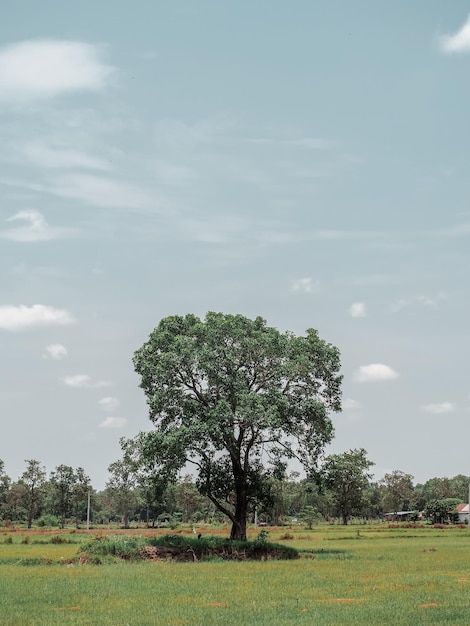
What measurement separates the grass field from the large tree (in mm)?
8595

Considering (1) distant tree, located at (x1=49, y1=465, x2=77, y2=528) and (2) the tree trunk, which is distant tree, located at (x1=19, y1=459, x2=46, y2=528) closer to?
(1) distant tree, located at (x1=49, y1=465, x2=77, y2=528)

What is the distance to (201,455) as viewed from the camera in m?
51.1

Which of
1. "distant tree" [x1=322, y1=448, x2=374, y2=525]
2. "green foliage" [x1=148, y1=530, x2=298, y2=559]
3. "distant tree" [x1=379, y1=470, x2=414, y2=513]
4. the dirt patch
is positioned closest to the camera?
the dirt patch

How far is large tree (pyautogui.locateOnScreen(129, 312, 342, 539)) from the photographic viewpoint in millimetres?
48875

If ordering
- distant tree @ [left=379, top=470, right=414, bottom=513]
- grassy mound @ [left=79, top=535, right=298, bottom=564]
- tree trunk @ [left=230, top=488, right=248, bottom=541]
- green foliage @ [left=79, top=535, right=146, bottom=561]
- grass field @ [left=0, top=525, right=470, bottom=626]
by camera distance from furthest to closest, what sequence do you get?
1. distant tree @ [left=379, top=470, right=414, bottom=513]
2. tree trunk @ [left=230, top=488, right=248, bottom=541]
3. grassy mound @ [left=79, top=535, right=298, bottom=564]
4. green foliage @ [left=79, top=535, right=146, bottom=561]
5. grass field @ [left=0, top=525, right=470, bottom=626]

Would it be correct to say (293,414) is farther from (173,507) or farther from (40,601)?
(173,507)

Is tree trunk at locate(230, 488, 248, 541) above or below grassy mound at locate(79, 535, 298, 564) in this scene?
above

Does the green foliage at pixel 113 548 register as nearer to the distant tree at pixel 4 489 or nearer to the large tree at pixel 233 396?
the large tree at pixel 233 396

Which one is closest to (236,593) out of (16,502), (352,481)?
(352,481)

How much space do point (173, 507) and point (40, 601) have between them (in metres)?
157

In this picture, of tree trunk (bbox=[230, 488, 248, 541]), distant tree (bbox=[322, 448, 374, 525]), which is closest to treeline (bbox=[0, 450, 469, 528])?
distant tree (bbox=[322, 448, 374, 525])

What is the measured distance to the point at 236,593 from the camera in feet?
91.4

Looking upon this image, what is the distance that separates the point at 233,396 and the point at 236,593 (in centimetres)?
2264

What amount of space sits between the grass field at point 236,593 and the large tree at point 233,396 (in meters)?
8.59
